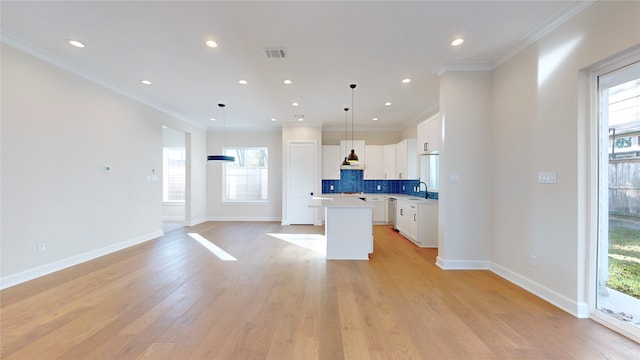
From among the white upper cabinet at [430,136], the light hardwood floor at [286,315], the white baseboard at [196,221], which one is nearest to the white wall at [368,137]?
the white upper cabinet at [430,136]

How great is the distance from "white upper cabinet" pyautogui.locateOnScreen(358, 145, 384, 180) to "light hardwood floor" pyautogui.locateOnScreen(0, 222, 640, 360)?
3739 millimetres

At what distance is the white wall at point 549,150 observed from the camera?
224 cm

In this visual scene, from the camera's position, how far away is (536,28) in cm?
266

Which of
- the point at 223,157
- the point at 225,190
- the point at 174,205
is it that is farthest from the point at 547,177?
the point at 174,205

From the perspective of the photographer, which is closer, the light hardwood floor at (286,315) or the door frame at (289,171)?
the light hardwood floor at (286,315)

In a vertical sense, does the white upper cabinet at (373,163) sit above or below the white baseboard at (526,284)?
above

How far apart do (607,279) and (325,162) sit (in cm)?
577

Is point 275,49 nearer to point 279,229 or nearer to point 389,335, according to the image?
point 389,335

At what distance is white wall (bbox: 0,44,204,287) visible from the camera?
301 centimetres

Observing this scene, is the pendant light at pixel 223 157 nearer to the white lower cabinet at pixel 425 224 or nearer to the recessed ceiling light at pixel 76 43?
the recessed ceiling light at pixel 76 43

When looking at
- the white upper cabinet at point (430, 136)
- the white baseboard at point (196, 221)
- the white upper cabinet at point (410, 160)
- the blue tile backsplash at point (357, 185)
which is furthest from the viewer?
the blue tile backsplash at point (357, 185)

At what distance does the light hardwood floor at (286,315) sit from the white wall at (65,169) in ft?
1.60

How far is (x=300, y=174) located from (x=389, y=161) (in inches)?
103

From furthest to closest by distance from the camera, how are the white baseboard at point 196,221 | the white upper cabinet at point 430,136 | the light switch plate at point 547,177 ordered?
the white baseboard at point 196,221, the white upper cabinet at point 430,136, the light switch plate at point 547,177
